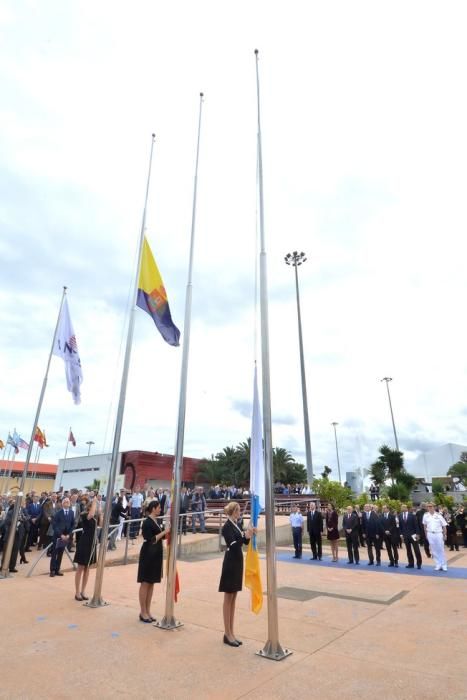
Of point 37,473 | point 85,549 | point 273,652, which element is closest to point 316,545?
point 85,549

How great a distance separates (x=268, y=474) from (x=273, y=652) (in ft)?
6.92

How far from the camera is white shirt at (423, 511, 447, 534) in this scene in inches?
498

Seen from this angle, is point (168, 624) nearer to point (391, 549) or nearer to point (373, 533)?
point (373, 533)

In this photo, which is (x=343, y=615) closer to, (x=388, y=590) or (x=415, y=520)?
(x=388, y=590)

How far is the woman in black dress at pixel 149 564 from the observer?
6730mm

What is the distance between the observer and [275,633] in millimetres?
5438

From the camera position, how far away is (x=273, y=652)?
5.37 metres

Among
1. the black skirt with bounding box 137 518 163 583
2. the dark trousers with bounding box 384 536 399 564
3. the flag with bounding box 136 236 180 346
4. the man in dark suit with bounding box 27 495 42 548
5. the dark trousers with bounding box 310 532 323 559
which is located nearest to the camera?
the black skirt with bounding box 137 518 163 583

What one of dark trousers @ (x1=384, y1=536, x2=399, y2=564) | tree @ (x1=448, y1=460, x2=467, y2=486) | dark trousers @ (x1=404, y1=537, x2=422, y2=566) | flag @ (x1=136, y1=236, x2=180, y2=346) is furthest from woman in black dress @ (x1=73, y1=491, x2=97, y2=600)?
tree @ (x1=448, y1=460, x2=467, y2=486)

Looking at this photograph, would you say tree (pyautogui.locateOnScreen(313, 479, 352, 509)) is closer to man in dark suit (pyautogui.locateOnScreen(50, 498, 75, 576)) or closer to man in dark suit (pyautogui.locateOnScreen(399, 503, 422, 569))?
man in dark suit (pyautogui.locateOnScreen(399, 503, 422, 569))

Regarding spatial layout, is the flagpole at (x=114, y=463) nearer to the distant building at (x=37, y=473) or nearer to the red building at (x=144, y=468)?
the red building at (x=144, y=468)

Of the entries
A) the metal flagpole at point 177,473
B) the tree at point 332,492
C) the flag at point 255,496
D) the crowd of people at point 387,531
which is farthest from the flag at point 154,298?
the tree at point 332,492

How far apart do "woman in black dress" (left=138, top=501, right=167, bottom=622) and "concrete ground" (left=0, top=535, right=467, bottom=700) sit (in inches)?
14.5

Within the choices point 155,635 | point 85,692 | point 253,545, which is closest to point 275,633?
point 253,545
